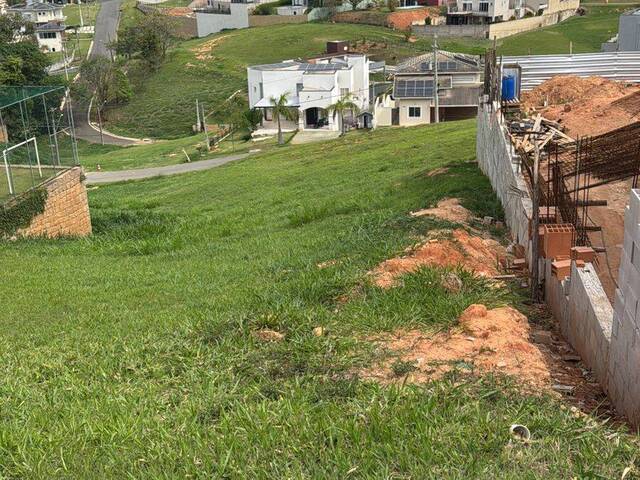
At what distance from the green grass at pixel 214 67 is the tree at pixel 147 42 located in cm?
153

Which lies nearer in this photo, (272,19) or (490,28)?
(490,28)

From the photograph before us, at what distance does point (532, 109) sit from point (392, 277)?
13294mm

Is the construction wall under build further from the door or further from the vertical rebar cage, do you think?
the door

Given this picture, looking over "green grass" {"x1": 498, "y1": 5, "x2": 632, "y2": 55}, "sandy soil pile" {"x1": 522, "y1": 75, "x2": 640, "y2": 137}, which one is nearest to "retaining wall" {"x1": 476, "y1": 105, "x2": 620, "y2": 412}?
"sandy soil pile" {"x1": 522, "y1": 75, "x2": 640, "y2": 137}

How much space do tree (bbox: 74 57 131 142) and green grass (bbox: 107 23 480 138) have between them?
139cm

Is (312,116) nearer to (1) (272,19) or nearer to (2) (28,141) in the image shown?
(2) (28,141)

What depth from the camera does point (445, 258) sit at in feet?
33.9

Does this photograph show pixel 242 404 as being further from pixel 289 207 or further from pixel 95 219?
pixel 95 219

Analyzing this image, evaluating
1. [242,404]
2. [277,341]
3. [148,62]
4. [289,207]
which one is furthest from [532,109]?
[148,62]

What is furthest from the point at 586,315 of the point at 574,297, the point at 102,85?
the point at 102,85

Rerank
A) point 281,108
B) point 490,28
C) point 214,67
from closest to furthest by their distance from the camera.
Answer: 1. point 281,108
2. point 214,67
3. point 490,28

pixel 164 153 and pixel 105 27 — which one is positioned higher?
pixel 105 27

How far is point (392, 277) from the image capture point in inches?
382

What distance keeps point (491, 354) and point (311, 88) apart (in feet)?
167
